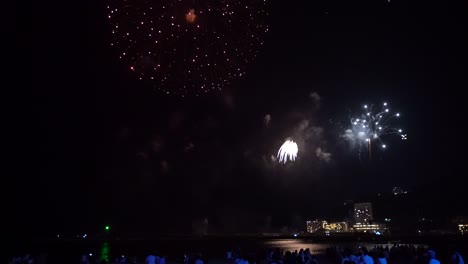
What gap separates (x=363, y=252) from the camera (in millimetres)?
16297

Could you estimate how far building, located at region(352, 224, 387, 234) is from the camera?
175 m

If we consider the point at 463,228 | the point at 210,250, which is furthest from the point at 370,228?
the point at 210,250

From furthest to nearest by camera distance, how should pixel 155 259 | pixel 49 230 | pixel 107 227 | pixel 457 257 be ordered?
pixel 49 230 < pixel 107 227 < pixel 155 259 < pixel 457 257

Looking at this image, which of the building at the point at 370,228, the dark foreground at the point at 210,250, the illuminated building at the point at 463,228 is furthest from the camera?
the building at the point at 370,228

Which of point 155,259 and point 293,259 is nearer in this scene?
point 293,259

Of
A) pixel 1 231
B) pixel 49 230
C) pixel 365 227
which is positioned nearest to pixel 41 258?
pixel 1 231

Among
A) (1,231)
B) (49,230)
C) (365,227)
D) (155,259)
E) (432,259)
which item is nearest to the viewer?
(432,259)

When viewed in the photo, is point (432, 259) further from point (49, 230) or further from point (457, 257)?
point (49, 230)

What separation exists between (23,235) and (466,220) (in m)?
152

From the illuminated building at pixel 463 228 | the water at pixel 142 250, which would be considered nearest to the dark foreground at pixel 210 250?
the water at pixel 142 250

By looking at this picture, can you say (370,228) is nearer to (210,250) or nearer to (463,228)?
(463,228)

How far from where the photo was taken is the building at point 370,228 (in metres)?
175

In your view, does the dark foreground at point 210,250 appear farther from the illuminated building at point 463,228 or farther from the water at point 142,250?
the illuminated building at point 463,228

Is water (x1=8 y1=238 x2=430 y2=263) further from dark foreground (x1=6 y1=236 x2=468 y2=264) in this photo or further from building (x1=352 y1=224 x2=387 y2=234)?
building (x1=352 y1=224 x2=387 y2=234)
